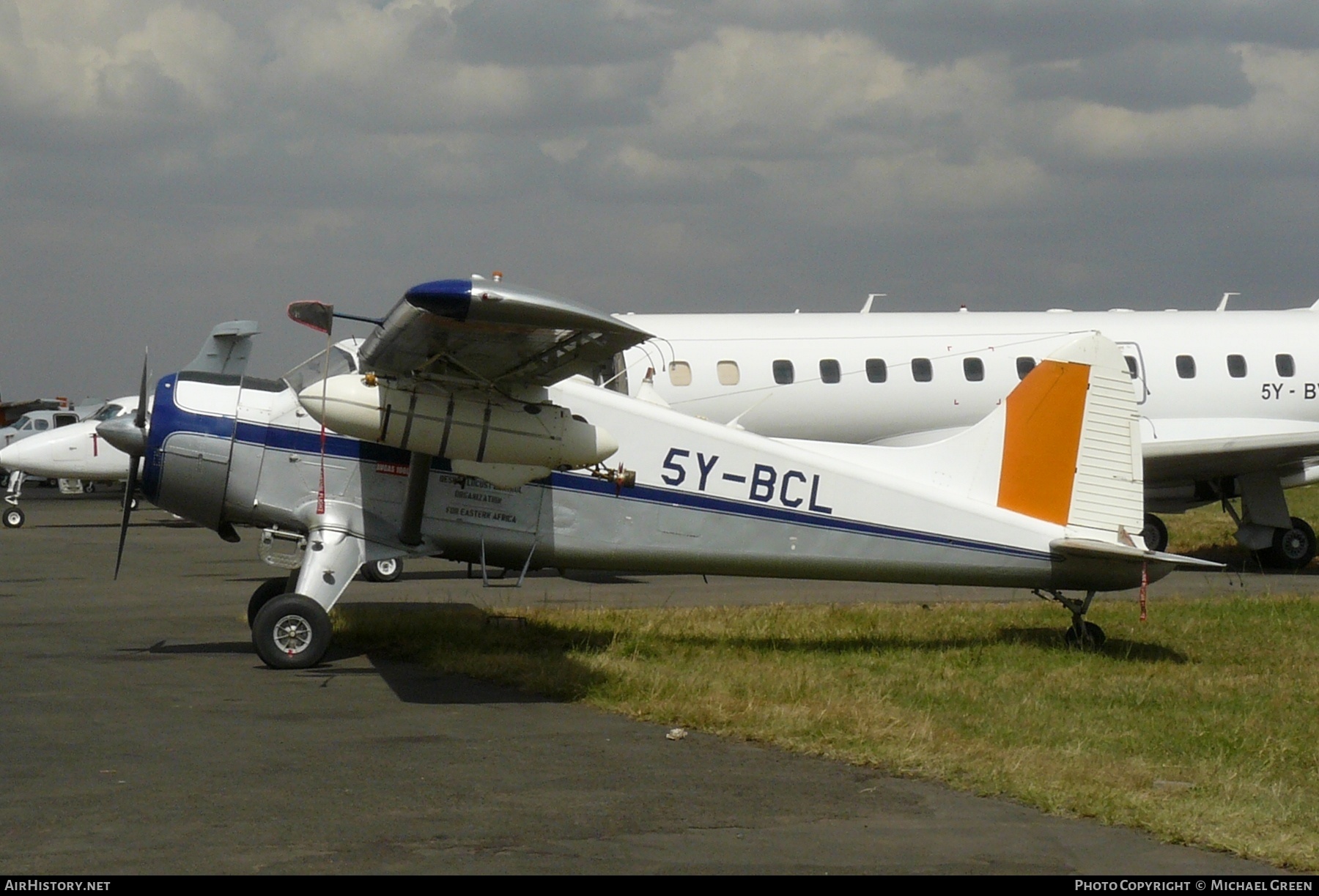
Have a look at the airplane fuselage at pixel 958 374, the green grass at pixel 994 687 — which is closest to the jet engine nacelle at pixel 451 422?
the green grass at pixel 994 687

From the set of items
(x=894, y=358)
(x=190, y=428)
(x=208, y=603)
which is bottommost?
(x=208, y=603)

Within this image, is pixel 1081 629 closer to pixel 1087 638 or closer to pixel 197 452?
pixel 1087 638

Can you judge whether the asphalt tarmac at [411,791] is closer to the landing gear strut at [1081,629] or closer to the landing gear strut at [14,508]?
the landing gear strut at [1081,629]

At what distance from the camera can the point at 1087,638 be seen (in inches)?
476

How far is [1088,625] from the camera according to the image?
1218 cm

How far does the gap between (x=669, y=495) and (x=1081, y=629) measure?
3.76 m

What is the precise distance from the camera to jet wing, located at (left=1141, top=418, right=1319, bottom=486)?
19.4 metres

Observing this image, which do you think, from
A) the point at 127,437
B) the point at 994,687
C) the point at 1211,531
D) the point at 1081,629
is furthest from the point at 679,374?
the point at 1211,531

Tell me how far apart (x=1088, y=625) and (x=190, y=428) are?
7.61 m

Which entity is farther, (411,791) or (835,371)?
(835,371)

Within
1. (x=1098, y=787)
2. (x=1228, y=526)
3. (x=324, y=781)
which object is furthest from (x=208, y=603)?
(x=1228, y=526)

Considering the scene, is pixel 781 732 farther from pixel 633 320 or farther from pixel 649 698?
pixel 633 320

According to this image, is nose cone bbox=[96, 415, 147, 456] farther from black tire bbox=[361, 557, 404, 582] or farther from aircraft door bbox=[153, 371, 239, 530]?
black tire bbox=[361, 557, 404, 582]

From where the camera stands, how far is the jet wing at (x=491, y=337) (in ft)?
27.5
